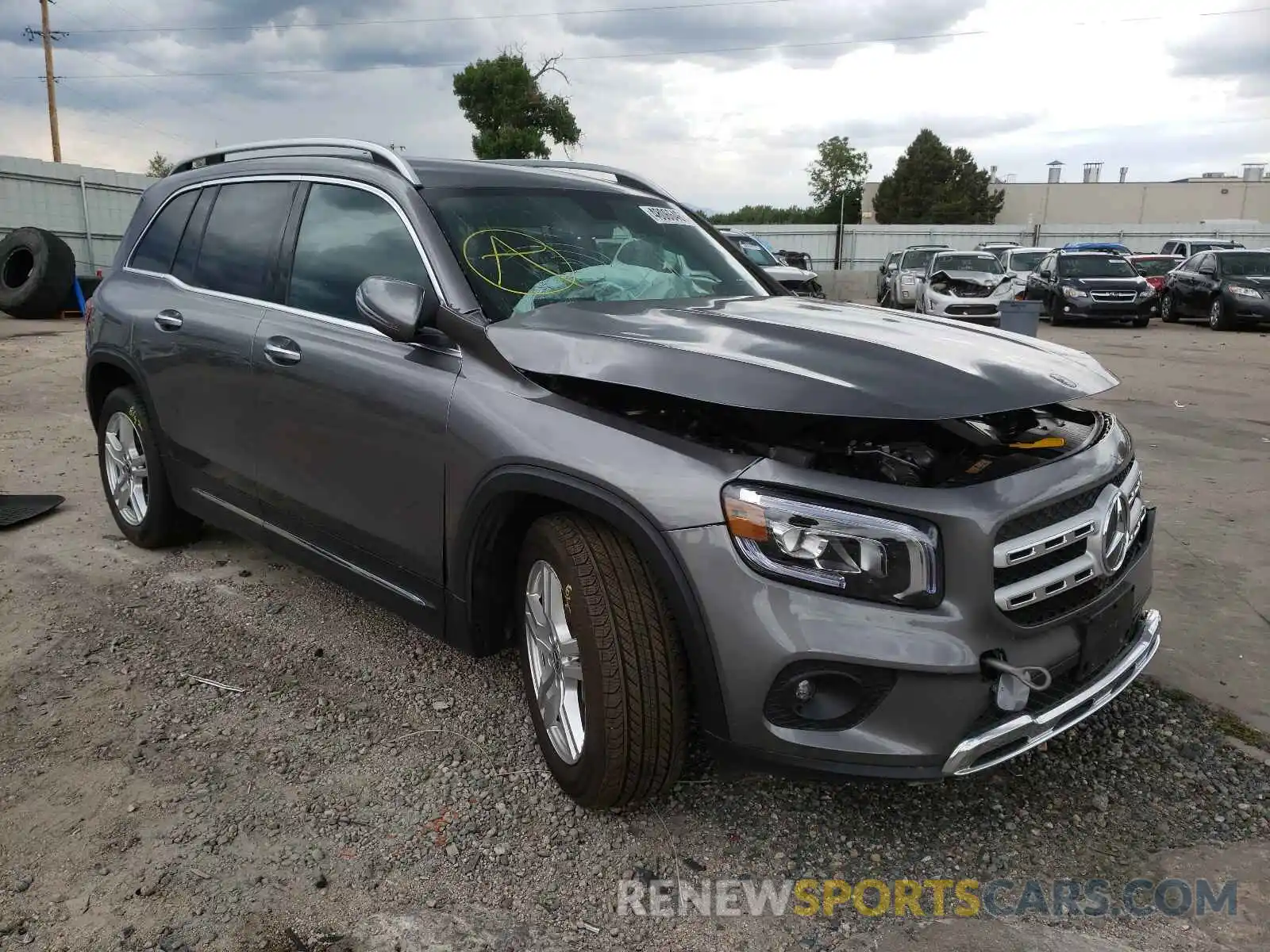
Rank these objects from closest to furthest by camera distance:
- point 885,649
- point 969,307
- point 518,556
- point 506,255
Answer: point 885,649, point 518,556, point 506,255, point 969,307

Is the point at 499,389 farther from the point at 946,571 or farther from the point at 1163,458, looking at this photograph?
the point at 1163,458

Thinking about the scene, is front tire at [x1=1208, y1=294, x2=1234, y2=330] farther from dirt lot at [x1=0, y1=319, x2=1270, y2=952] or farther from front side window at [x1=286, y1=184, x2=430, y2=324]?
front side window at [x1=286, y1=184, x2=430, y2=324]

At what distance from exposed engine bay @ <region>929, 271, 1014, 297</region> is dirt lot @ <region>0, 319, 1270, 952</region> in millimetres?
15003

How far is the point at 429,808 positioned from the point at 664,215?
2362 millimetres

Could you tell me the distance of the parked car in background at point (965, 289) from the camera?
1770 cm

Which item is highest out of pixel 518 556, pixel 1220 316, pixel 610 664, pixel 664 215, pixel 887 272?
pixel 664 215

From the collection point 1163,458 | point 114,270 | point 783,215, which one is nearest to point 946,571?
point 114,270

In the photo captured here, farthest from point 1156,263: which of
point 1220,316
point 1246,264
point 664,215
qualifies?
point 664,215

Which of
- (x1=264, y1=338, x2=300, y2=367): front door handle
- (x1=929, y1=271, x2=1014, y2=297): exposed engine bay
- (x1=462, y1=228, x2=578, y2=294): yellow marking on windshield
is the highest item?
(x1=462, y1=228, x2=578, y2=294): yellow marking on windshield

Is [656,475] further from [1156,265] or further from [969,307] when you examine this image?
[1156,265]

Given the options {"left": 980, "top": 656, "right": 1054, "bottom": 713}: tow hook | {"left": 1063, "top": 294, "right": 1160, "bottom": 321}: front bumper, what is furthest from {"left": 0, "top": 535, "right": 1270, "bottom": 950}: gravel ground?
{"left": 1063, "top": 294, "right": 1160, "bottom": 321}: front bumper

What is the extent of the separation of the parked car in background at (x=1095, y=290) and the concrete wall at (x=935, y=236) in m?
17.1

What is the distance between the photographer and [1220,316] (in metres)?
18.4

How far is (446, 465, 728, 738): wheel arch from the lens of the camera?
7.29 feet
